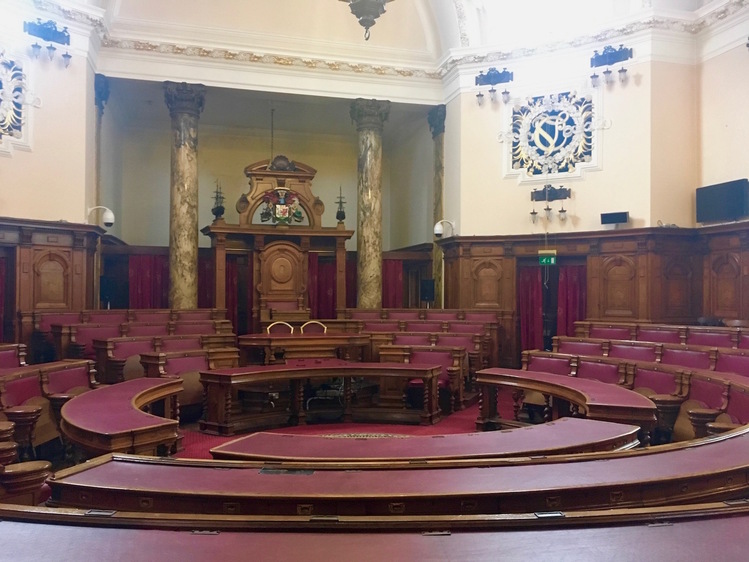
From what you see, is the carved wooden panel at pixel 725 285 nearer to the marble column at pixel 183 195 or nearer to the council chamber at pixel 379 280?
the council chamber at pixel 379 280

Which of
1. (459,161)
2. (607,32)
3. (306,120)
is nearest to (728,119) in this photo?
(607,32)

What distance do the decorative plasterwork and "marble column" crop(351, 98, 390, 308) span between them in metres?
0.85

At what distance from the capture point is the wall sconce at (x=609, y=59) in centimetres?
1105

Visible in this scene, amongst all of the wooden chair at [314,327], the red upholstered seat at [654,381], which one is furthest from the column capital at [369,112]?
the red upholstered seat at [654,381]

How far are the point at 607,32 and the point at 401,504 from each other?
1125 centimetres

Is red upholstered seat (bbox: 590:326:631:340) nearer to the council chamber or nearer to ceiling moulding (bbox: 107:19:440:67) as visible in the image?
the council chamber

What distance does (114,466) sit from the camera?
112 inches

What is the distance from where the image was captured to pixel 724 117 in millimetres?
10414

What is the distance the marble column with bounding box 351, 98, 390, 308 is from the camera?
13484mm

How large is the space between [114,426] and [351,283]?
36.8 ft

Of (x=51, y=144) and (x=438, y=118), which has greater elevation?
(x=438, y=118)

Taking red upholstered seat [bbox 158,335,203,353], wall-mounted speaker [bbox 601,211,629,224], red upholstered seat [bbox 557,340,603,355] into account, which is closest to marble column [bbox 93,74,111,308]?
red upholstered seat [bbox 158,335,203,353]

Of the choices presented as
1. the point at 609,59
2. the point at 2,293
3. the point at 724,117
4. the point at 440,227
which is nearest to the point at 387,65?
the point at 440,227

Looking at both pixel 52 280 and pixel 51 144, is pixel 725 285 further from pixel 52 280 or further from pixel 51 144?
pixel 51 144
